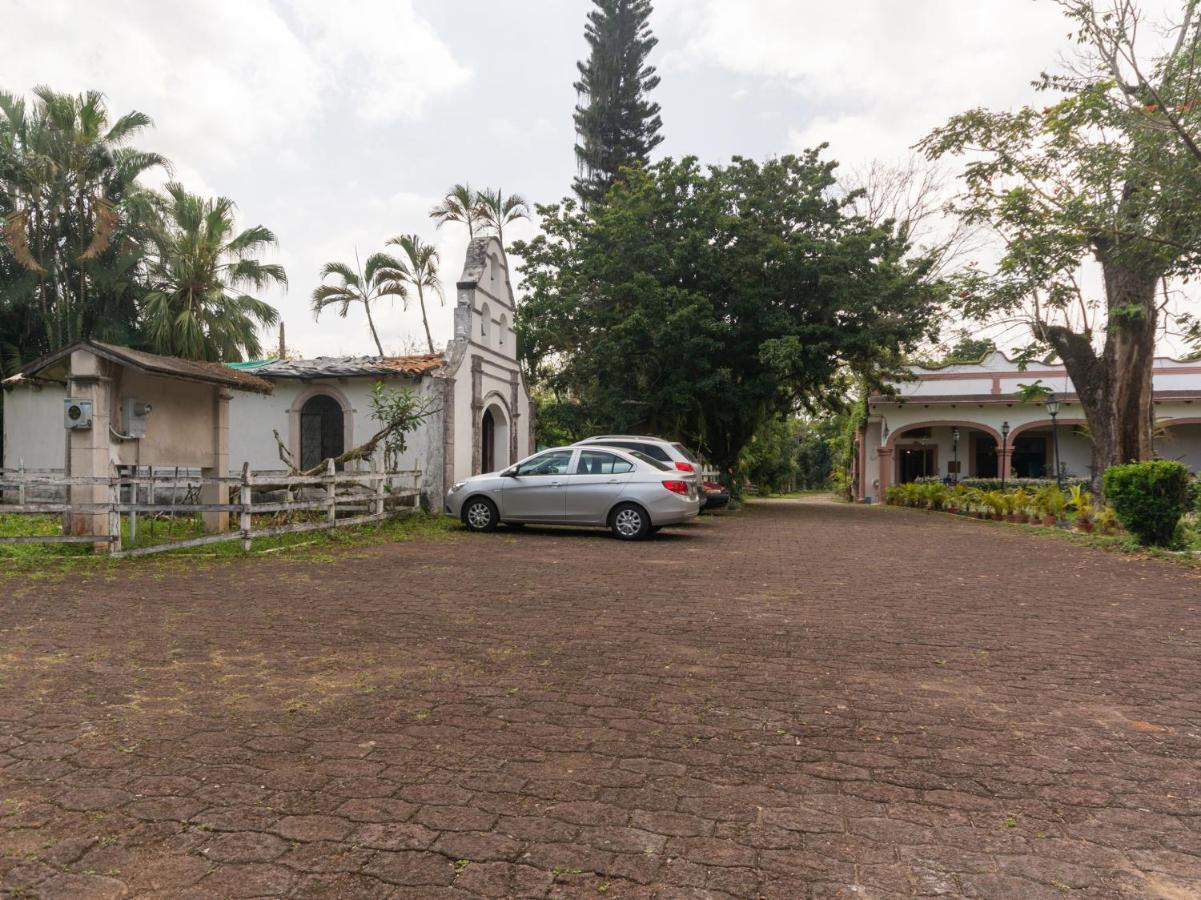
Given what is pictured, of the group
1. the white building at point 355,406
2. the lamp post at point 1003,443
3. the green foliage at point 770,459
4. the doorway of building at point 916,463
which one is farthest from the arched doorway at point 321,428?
the doorway of building at point 916,463

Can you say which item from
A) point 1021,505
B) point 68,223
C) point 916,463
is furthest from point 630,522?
point 916,463

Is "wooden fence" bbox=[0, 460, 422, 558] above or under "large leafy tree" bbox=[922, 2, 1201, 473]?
under

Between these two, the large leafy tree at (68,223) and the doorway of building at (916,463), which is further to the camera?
the doorway of building at (916,463)

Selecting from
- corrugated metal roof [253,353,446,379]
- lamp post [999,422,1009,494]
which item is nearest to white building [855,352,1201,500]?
lamp post [999,422,1009,494]

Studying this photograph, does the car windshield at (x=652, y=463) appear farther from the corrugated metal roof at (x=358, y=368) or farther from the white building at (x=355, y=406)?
the corrugated metal roof at (x=358, y=368)

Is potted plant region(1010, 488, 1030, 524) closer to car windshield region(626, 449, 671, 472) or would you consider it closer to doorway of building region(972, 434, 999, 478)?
car windshield region(626, 449, 671, 472)

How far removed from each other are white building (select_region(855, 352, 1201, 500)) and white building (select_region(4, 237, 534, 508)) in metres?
16.4

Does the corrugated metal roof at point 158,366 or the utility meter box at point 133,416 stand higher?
the corrugated metal roof at point 158,366

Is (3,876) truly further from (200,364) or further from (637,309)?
(637,309)

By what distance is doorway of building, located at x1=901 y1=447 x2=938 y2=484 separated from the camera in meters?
34.2

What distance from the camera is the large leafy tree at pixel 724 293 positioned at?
21.0 meters

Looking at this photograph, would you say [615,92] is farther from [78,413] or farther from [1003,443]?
[78,413]

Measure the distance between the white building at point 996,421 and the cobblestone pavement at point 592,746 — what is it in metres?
23.7

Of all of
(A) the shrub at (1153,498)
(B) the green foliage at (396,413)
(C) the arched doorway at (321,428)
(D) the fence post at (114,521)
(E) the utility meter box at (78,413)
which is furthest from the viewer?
(C) the arched doorway at (321,428)
